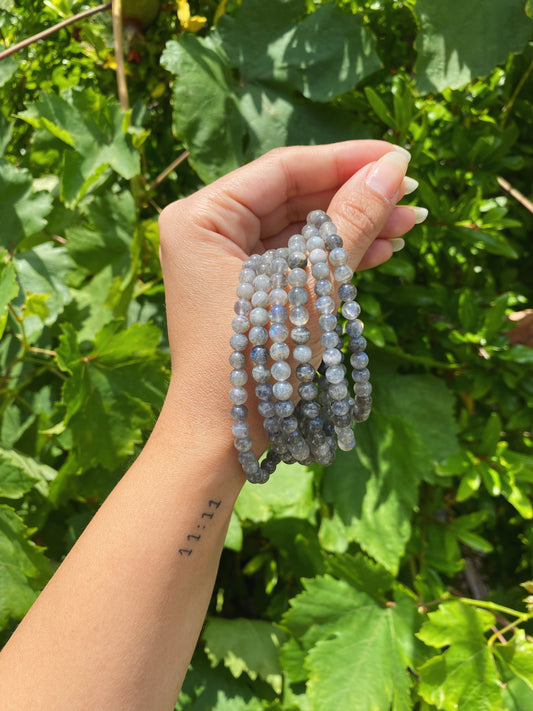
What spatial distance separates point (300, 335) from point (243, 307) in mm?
85

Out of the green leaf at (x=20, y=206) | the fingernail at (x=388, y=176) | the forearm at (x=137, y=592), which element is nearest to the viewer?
the forearm at (x=137, y=592)

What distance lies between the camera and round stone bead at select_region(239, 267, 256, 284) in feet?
2.49

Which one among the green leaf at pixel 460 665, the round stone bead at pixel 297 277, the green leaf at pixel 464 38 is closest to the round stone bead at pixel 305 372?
the round stone bead at pixel 297 277

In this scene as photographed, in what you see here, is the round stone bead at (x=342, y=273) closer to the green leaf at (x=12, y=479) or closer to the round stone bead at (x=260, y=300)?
the round stone bead at (x=260, y=300)

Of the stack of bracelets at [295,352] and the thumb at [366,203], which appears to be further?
the thumb at [366,203]

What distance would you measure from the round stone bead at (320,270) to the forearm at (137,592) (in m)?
0.24

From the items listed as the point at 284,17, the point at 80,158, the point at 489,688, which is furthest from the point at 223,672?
the point at 284,17

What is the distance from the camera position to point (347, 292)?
2.40ft

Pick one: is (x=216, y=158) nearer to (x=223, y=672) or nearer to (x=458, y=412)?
(x=458, y=412)

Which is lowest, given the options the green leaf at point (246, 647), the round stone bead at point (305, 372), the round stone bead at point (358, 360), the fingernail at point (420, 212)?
the green leaf at point (246, 647)

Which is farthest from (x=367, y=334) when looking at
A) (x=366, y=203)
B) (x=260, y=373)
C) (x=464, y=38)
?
(x=464, y=38)

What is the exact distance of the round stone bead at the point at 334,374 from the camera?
0.70 m

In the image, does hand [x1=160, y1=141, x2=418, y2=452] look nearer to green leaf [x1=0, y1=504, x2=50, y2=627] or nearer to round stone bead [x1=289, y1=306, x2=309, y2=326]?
round stone bead [x1=289, y1=306, x2=309, y2=326]

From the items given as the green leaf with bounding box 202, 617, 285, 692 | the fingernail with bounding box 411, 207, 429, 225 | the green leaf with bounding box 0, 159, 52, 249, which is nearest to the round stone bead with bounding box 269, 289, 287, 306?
the fingernail with bounding box 411, 207, 429, 225
